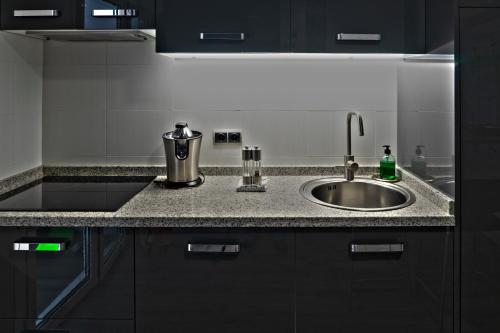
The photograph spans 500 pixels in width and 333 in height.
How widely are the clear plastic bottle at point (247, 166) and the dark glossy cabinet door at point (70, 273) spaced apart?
0.60 m

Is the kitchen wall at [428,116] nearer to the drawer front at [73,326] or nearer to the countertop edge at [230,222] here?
the countertop edge at [230,222]

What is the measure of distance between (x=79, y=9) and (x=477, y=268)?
1.84 metres

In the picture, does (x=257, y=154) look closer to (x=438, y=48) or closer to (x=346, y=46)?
(x=346, y=46)

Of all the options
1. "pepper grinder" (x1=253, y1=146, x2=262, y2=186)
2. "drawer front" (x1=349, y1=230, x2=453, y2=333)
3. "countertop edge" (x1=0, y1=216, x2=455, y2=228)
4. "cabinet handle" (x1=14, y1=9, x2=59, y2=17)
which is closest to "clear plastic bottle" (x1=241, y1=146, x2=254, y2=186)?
"pepper grinder" (x1=253, y1=146, x2=262, y2=186)

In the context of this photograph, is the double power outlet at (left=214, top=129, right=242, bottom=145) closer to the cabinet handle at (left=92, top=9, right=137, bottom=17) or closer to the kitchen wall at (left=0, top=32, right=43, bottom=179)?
the cabinet handle at (left=92, top=9, right=137, bottom=17)

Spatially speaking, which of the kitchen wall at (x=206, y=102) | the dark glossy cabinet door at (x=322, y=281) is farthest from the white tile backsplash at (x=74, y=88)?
the dark glossy cabinet door at (x=322, y=281)

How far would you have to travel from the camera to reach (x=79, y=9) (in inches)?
69.4

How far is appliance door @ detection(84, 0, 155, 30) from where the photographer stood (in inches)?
69.4

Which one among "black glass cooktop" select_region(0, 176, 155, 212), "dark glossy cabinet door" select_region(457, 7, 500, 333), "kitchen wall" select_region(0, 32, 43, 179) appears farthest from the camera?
"kitchen wall" select_region(0, 32, 43, 179)

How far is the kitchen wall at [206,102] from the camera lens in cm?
216

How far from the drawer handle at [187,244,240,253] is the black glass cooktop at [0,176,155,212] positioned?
33 centimetres

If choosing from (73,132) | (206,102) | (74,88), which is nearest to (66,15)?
(74,88)

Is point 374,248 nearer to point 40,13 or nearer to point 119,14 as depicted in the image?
point 119,14

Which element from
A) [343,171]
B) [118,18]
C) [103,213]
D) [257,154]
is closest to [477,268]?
[343,171]
